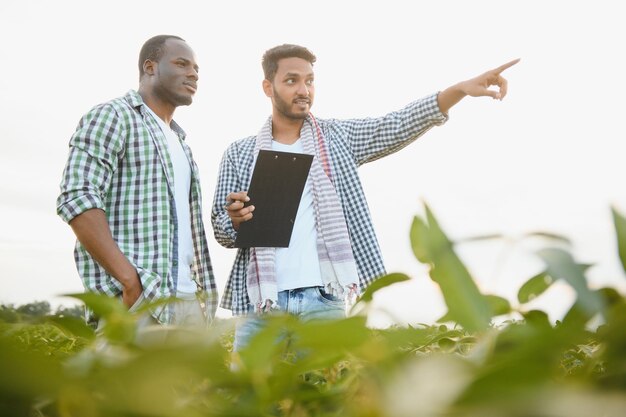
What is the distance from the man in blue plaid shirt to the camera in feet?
8.25

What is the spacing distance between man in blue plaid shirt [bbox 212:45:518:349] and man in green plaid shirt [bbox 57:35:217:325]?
21 centimetres

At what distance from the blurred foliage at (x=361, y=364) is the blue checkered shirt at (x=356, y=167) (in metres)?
2.42

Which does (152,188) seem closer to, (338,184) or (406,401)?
(338,184)

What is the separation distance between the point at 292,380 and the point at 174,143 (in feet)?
7.00

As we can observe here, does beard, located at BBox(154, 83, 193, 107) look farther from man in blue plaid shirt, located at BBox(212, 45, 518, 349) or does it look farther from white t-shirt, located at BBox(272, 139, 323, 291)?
white t-shirt, located at BBox(272, 139, 323, 291)

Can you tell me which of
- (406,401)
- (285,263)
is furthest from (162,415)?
(285,263)

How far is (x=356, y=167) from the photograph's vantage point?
9.39 ft

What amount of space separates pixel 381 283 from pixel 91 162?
1.75m

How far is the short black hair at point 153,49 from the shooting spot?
7.97 feet

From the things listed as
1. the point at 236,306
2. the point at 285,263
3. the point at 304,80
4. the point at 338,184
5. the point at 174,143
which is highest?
the point at 304,80

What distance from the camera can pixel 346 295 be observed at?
2553 millimetres

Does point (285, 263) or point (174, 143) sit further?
point (285, 263)

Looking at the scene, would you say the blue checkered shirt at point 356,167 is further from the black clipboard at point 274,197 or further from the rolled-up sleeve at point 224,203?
the black clipboard at point 274,197

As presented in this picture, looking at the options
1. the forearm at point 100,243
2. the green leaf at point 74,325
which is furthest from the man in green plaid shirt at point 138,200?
the green leaf at point 74,325
